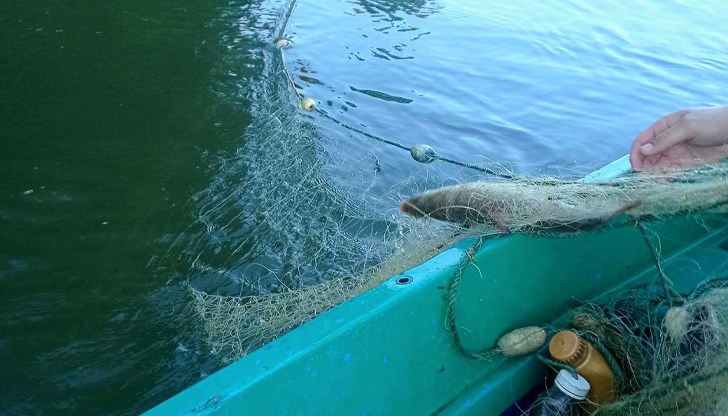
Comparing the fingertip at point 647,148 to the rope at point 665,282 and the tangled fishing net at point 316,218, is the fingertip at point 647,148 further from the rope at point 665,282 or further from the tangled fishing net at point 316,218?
the rope at point 665,282

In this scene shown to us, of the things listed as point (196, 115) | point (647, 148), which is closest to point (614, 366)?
point (647, 148)

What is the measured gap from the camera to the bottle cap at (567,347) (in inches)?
89.0

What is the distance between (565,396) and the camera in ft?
7.27

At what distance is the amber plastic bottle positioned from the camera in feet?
7.29

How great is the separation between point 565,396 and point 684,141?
1183mm

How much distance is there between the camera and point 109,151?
5.36m

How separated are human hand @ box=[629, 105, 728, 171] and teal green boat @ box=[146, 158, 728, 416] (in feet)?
1.09

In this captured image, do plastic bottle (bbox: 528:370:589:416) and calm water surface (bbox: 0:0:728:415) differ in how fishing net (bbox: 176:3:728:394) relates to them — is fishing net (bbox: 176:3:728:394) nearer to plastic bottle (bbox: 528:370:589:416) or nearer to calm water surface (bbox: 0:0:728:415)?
calm water surface (bbox: 0:0:728:415)

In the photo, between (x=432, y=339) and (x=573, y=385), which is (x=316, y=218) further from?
(x=573, y=385)

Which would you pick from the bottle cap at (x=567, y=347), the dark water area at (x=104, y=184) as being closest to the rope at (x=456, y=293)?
the bottle cap at (x=567, y=347)

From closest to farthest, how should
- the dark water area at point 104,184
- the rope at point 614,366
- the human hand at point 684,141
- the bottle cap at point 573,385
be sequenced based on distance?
1. the bottle cap at point 573,385
2. the rope at point 614,366
3. the human hand at point 684,141
4. the dark water area at point 104,184

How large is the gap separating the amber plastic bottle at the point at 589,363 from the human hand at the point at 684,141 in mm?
871

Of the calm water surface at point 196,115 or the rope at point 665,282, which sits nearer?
the rope at point 665,282

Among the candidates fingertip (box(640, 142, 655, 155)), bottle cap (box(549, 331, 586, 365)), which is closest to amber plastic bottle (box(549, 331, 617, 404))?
bottle cap (box(549, 331, 586, 365))
